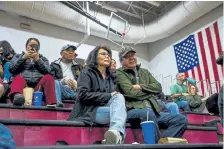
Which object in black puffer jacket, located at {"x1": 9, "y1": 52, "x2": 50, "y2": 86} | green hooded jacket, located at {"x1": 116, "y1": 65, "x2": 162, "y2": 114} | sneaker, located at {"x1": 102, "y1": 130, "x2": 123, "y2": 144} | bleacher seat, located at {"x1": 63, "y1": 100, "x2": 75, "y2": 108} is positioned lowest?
sneaker, located at {"x1": 102, "y1": 130, "x2": 123, "y2": 144}

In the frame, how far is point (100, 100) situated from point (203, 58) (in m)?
3.98

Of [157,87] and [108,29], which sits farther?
[108,29]

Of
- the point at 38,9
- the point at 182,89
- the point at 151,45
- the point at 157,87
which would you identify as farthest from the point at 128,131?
the point at 151,45

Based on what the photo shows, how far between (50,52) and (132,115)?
348 cm

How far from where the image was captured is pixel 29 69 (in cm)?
243

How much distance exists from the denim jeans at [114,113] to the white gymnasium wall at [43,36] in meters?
3.35

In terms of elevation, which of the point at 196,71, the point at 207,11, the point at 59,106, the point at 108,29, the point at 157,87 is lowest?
the point at 59,106

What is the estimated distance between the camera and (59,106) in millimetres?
2312

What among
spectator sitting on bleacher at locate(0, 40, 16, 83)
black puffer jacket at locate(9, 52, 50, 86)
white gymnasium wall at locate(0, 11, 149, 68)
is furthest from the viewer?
white gymnasium wall at locate(0, 11, 149, 68)

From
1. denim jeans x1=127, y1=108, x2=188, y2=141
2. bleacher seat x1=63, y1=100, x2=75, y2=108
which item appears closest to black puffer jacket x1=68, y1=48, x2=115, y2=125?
denim jeans x1=127, y1=108, x2=188, y2=141

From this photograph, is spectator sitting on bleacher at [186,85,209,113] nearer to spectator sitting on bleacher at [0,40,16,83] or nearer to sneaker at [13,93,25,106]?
spectator sitting on bleacher at [0,40,16,83]

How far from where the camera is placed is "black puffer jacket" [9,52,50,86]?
236cm

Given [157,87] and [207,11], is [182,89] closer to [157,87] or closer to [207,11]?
[207,11]

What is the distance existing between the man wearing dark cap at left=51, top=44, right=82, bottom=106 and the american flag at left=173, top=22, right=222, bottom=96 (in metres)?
2.93
